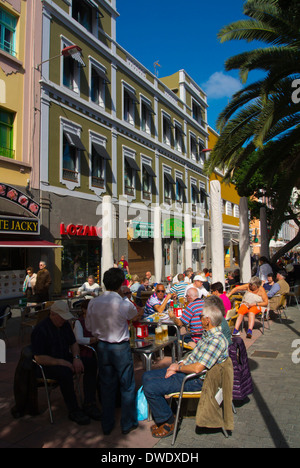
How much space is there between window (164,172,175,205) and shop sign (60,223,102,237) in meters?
8.62

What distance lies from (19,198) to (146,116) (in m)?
12.1

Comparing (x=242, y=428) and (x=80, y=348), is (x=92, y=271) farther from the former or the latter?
(x=242, y=428)

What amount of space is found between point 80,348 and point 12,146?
9.96 m

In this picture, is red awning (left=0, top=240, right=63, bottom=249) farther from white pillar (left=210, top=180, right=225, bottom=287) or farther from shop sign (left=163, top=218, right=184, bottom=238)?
shop sign (left=163, top=218, right=184, bottom=238)

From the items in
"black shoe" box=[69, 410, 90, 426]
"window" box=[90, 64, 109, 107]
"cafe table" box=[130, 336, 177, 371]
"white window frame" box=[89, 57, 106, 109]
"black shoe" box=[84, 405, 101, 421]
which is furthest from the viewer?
"window" box=[90, 64, 109, 107]

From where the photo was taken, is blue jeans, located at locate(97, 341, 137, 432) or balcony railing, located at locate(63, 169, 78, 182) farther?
balcony railing, located at locate(63, 169, 78, 182)

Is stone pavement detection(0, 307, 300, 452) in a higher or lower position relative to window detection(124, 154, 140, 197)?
lower

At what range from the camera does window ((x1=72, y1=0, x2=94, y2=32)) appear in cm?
1614

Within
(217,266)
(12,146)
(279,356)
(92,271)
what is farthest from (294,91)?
(92,271)

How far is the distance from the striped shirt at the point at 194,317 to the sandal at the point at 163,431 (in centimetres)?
193

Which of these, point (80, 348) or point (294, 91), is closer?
point (80, 348)

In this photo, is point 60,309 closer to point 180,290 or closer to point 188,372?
point 188,372

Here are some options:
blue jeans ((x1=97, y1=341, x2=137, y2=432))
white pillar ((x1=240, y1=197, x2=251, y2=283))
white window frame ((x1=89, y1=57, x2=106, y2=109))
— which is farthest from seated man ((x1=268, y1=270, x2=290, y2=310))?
white window frame ((x1=89, y1=57, x2=106, y2=109))
